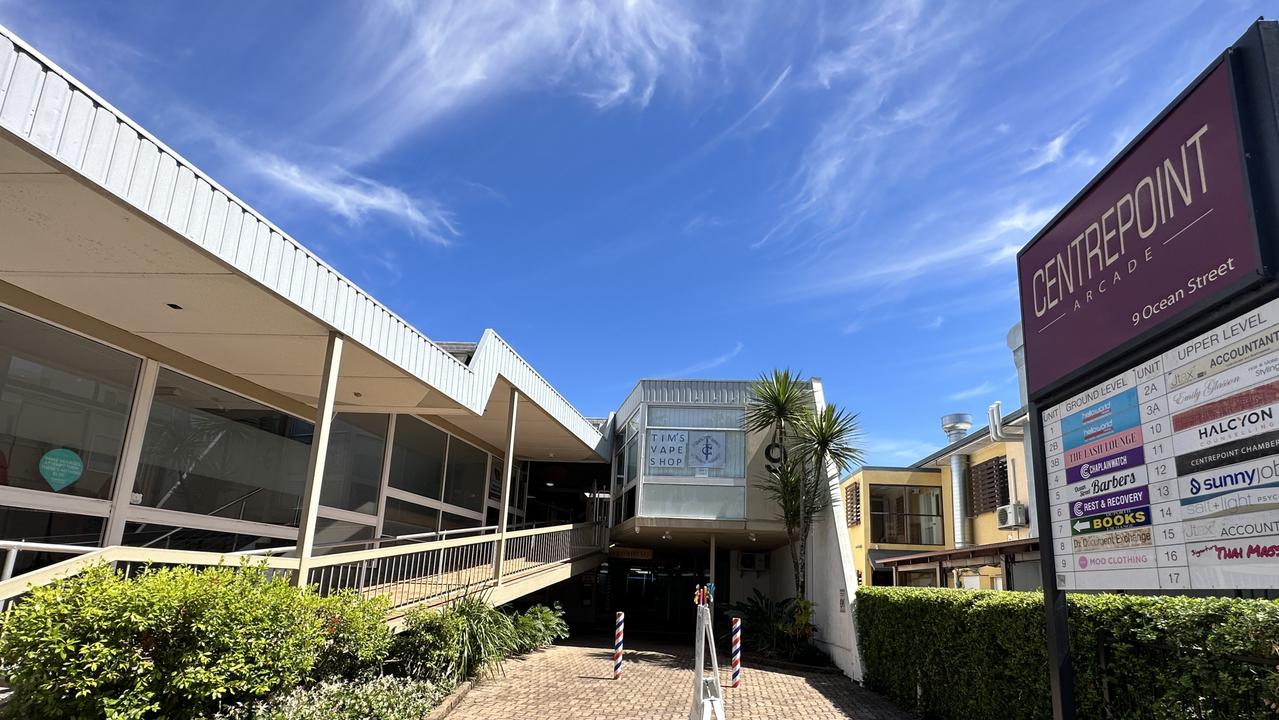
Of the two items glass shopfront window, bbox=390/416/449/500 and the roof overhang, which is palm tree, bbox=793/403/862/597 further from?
glass shopfront window, bbox=390/416/449/500

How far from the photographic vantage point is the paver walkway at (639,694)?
338 inches

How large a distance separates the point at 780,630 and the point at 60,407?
12.1 meters

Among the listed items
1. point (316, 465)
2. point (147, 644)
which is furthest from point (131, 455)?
point (147, 644)

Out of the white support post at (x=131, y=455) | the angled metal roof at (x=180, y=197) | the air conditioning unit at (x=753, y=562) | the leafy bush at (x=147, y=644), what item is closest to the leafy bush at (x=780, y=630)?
the air conditioning unit at (x=753, y=562)

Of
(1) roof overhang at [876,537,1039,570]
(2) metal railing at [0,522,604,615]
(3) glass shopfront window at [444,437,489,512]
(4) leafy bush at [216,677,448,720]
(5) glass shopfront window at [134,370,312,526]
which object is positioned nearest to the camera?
(2) metal railing at [0,522,604,615]

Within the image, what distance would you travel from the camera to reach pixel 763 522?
1639 centimetres

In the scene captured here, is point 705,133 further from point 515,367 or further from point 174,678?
point 174,678

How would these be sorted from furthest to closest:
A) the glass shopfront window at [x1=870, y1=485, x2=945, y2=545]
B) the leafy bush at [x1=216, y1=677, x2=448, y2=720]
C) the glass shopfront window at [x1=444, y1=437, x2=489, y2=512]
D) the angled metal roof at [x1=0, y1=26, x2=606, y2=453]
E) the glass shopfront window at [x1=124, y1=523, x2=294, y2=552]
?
the glass shopfront window at [x1=870, y1=485, x2=945, y2=545]
the glass shopfront window at [x1=444, y1=437, x2=489, y2=512]
the glass shopfront window at [x1=124, y1=523, x2=294, y2=552]
the leafy bush at [x1=216, y1=677, x2=448, y2=720]
the angled metal roof at [x1=0, y1=26, x2=606, y2=453]

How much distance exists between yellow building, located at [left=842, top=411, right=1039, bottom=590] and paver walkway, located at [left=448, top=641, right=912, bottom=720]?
12.3ft

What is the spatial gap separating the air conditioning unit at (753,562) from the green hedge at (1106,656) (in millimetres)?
12255

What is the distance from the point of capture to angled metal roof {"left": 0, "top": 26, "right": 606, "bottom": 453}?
4.35 m

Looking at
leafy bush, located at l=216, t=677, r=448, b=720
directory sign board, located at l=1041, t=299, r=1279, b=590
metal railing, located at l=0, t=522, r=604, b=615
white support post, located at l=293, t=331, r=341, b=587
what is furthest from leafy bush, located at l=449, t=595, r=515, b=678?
directory sign board, located at l=1041, t=299, r=1279, b=590

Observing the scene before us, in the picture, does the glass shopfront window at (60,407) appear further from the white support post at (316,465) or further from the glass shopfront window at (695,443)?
the glass shopfront window at (695,443)

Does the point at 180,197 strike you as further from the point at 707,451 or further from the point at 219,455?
the point at 707,451
